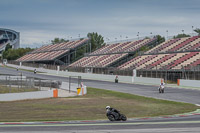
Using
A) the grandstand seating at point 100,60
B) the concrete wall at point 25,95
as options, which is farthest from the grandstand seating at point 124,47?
the concrete wall at point 25,95

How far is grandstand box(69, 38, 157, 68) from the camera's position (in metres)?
87.1

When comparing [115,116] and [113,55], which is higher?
[113,55]

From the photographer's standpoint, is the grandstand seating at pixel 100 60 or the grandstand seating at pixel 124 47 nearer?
the grandstand seating at pixel 100 60

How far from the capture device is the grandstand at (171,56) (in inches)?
2478

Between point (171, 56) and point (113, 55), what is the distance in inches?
974

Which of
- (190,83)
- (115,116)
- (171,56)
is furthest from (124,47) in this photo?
(115,116)

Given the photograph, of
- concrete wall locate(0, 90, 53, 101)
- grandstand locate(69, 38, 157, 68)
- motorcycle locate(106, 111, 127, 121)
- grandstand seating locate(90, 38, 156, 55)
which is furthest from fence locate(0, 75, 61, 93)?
grandstand seating locate(90, 38, 156, 55)

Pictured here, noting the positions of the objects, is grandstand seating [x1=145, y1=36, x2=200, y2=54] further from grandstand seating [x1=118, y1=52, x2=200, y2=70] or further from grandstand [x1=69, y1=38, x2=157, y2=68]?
grandstand [x1=69, y1=38, x2=157, y2=68]

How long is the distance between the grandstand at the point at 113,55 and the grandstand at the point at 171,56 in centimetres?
701

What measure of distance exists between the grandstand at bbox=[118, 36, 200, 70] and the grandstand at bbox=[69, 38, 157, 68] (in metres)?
7.01

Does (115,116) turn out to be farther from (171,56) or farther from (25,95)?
(171,56)

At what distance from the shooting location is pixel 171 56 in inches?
2815

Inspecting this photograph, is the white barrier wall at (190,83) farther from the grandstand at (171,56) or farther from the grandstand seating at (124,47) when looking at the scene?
the grandstand seating at (124,47)

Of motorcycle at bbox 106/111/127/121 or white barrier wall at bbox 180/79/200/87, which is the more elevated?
white barrier wall at bbox 180/79/200/87
